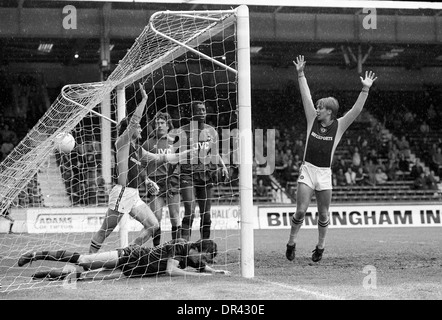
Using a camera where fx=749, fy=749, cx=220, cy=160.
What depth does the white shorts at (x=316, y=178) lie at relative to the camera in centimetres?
975

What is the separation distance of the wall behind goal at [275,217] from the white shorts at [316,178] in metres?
Answer: 8.91

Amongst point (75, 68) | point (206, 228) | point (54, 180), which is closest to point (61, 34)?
point (54, 180)

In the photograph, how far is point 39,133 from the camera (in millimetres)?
11398

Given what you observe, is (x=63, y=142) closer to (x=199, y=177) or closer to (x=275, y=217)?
(x=199, y=177)

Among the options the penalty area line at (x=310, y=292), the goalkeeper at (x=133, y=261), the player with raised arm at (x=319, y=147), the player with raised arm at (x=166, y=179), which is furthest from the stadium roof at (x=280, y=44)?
the penalty area line at (x=310, y=292)

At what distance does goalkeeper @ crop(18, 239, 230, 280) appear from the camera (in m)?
8.59

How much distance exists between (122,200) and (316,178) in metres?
2.52

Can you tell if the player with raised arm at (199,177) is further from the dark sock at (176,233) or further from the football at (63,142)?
the football at (63,142)

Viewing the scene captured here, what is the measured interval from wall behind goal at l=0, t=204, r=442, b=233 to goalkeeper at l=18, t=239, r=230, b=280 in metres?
9.62

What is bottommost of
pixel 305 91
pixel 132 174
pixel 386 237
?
pixel 386 237

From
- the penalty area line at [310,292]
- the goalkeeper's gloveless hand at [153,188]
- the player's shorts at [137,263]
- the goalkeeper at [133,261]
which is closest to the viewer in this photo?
the penalty area line at [310,292]

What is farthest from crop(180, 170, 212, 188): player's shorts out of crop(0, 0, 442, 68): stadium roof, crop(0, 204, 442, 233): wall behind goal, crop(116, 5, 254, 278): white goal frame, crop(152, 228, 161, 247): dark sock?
crop(0, 0, 442, 68): stadium roof

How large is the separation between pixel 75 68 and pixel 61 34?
851 cm

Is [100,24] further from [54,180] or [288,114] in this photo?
[288,114]
